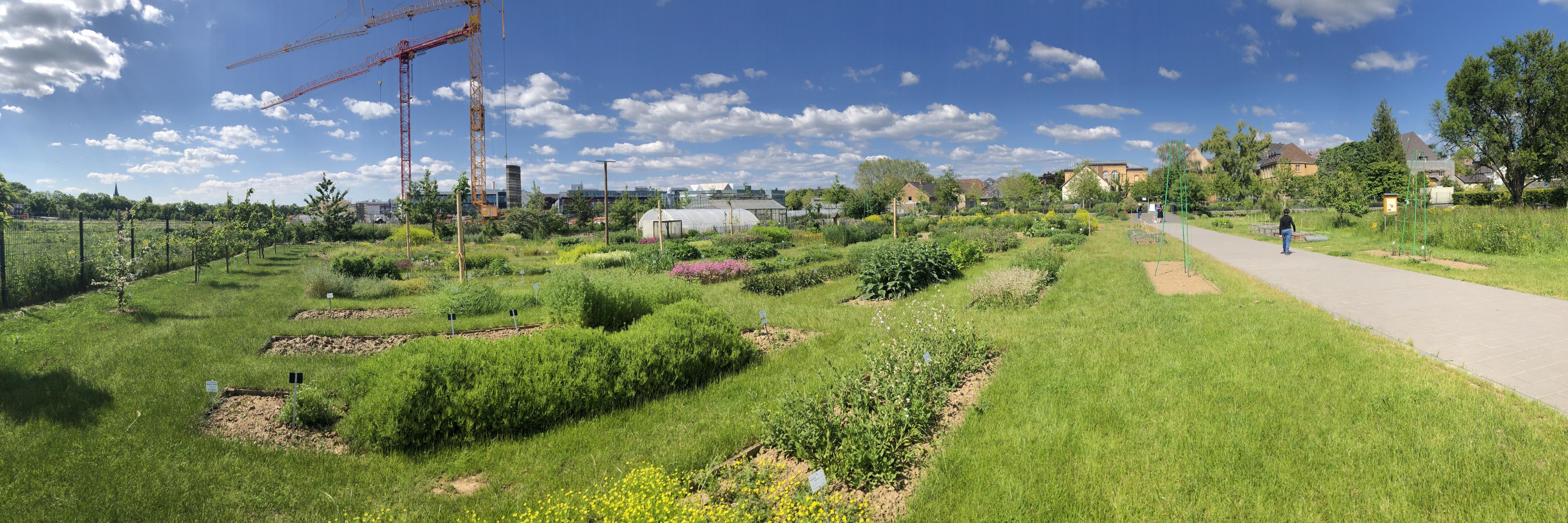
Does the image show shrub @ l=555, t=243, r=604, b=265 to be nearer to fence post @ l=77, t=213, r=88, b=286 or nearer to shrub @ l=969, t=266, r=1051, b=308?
fence post @ l=77, t=213, r=88, b=286

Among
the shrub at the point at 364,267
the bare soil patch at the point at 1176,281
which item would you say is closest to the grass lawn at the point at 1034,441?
the bare soil patch at the point at 1176,281

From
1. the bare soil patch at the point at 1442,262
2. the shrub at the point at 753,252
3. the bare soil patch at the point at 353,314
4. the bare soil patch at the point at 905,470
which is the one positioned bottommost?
the bare soil patch at the point at 905,470

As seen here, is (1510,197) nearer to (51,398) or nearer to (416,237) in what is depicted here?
(51,398)

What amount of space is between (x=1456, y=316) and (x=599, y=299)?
10.9 m

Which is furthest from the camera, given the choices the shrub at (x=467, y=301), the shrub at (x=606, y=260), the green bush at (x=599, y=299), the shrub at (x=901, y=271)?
the shrub at (x=606, y=260)

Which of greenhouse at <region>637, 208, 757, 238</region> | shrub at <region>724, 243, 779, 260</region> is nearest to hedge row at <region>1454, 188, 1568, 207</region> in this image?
shrub at <region>724, 243, 779, 260</region>

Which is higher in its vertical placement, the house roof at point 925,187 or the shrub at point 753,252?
the house roof at point 925,187

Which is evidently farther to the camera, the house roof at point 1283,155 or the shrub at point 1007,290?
the house roof at point 1283,155

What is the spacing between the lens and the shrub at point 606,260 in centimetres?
1820

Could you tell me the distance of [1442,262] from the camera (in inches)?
514

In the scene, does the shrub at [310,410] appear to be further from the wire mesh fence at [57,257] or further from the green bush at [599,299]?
the wire mesh fence at [57,257]

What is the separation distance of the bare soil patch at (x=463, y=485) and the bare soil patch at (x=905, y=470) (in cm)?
167

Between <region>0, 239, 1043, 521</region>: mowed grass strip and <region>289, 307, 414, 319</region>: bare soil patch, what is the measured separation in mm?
1633

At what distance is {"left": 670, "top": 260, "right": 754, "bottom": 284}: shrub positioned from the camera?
15.3 m
